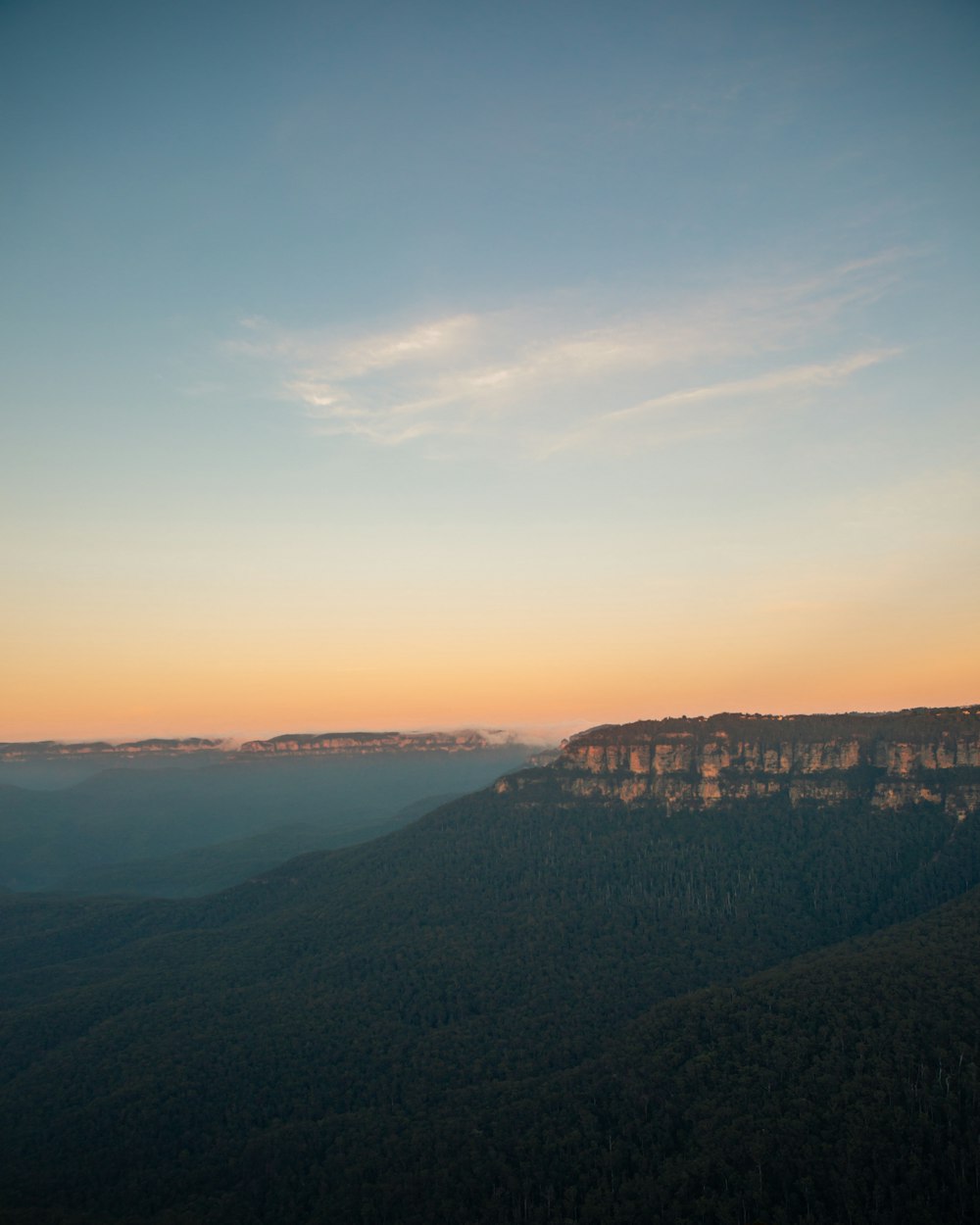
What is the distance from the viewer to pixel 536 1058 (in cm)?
12106

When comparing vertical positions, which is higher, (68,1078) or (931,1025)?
(931,1025)

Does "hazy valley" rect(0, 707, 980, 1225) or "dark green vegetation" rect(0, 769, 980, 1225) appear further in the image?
"hazy valley" rect(0, 707, 980, 1225)

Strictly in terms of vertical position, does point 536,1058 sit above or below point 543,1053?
below

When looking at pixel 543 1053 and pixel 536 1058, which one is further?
pixel 543 1053

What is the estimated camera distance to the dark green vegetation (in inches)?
3282

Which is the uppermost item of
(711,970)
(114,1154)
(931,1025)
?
(931,1025)

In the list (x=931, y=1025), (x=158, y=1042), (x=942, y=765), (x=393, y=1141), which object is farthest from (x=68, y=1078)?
(x=942, y=765)

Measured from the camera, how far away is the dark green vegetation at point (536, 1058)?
83.4 metres

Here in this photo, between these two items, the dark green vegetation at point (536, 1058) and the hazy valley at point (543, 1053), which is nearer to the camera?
the dark green vegetation at point (536, 1058)

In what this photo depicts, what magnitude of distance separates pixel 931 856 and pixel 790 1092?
113m

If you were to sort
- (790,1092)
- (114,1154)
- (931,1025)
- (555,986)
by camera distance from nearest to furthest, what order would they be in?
(790,1092)
(931,1025)
(114,1154)
(555,986)

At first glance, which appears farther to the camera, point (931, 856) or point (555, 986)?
point (931, 856)

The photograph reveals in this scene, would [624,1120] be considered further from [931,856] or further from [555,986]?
[931,856]

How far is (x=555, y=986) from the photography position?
146 meters
